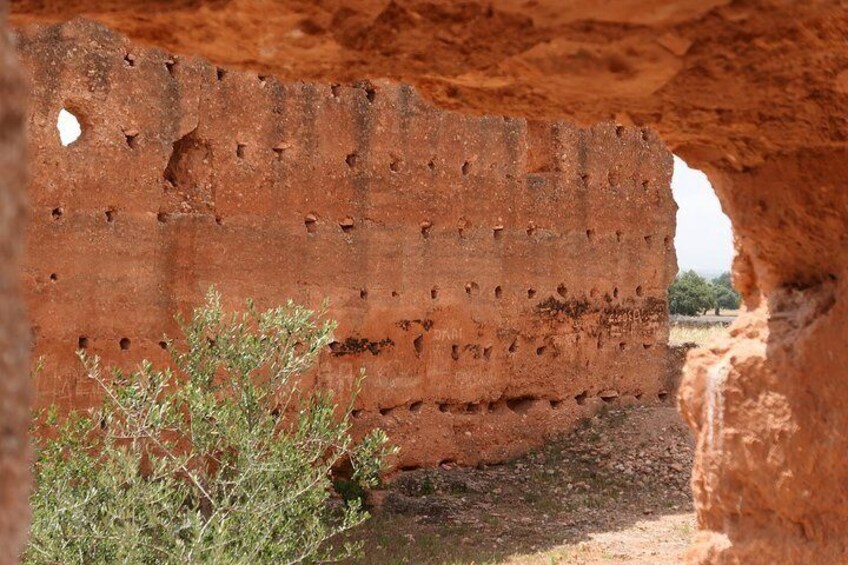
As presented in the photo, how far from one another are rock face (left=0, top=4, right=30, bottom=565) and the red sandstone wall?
312 inches

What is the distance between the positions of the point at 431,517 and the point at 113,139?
14.8ft

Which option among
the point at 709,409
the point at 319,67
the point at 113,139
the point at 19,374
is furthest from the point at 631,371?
the point at 19,374

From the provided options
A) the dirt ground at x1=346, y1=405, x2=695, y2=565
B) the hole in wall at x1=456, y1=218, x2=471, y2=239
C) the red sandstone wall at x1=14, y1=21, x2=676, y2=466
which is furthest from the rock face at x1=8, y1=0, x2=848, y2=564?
the hole in wall at x1=456, y1=218, x2=471, y2=239

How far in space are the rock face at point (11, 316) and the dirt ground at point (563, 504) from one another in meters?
7.84

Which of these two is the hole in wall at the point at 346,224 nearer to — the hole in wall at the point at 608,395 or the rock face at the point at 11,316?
the hole in wall at the point at 608,395

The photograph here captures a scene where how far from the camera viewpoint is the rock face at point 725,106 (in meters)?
2.25

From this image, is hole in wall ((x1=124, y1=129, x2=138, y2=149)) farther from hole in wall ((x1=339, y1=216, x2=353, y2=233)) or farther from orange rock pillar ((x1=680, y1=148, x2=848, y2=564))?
orange rock pillar ((x1=680, y1=148, x2=848, y2=564))

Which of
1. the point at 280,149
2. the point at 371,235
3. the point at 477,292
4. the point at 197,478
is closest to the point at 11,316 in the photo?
the point at 197,478

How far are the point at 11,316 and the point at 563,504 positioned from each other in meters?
10.1

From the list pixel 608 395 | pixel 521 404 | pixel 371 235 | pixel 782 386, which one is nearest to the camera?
pixel 782 386

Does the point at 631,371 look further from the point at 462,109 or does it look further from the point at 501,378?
the point at 462,109

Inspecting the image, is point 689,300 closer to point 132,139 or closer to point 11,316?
point 132,139

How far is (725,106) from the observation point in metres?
2.62

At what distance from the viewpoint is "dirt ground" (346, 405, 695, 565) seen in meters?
9.22
